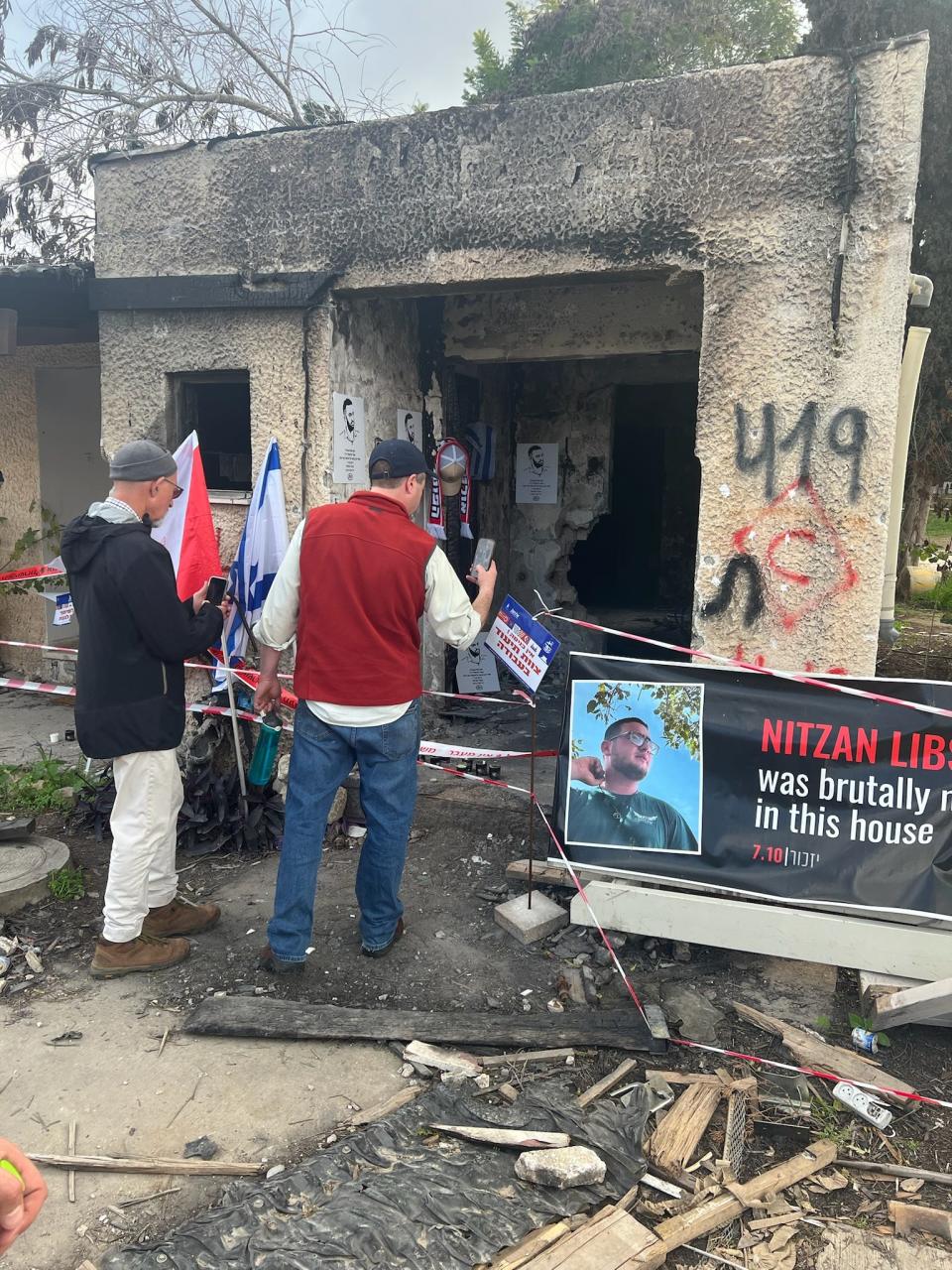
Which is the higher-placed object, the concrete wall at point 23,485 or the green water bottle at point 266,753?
the concrete wall at point 23,485

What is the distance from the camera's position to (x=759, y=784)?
3.88m

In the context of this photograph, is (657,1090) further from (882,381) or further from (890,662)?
(890,662)

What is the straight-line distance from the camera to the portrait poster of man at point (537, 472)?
340 inches

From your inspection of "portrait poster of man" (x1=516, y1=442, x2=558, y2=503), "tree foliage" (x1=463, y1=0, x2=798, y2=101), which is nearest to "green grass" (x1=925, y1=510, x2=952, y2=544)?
"tree foliage" (x1=463, y1=0, x2=798, y2=101)

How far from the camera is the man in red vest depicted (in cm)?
363

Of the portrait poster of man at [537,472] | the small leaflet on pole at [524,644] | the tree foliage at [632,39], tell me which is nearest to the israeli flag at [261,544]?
the small leaflet on pole at [524,644]

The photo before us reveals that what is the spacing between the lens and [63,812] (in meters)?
5.52

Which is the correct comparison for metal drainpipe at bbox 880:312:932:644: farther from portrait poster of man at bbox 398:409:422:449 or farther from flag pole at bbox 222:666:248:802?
flag pole at bbox 222:666:248:802

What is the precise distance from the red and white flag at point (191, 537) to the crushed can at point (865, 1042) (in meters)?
3.59

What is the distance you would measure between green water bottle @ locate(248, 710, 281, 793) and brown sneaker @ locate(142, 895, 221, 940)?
2.97 feet

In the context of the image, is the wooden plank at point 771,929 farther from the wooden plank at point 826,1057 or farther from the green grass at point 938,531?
the green grass at point 938,531

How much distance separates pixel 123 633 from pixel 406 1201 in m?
2.27

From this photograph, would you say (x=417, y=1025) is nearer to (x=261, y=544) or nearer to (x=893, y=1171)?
(x=893, y=1171)

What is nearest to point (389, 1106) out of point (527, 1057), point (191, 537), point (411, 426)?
point (527, 1057)
